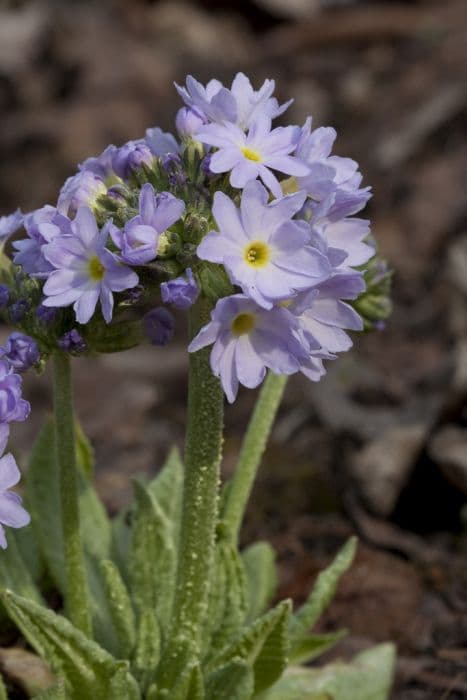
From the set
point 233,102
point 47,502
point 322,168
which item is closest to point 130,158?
point 233,102

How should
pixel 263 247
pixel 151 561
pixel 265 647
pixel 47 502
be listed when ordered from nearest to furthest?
1. pixel 263 247
2. pixel 265 647
3. pixel 151 561
4. pixel 47 502

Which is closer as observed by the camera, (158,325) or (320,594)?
(158,325)

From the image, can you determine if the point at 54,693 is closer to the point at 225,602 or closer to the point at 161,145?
the point at 225,602

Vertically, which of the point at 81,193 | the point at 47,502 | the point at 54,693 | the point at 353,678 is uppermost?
the point at 81,193

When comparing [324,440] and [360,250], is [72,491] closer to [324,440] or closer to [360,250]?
[360,250]

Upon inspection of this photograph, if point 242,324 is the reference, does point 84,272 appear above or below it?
above

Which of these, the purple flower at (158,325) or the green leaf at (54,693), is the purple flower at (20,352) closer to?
the purple flower at (158,325)

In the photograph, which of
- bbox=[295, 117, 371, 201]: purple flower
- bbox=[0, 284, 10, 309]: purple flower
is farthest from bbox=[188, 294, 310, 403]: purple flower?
bbox=[0, 284, 10, 309]: purple flower

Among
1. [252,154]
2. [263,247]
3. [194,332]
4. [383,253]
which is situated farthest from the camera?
[383,253]

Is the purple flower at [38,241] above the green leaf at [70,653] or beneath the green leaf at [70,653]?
above

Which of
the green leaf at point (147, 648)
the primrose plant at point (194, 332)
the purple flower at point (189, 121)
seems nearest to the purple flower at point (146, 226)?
the primrose plant at point (194, 332)
